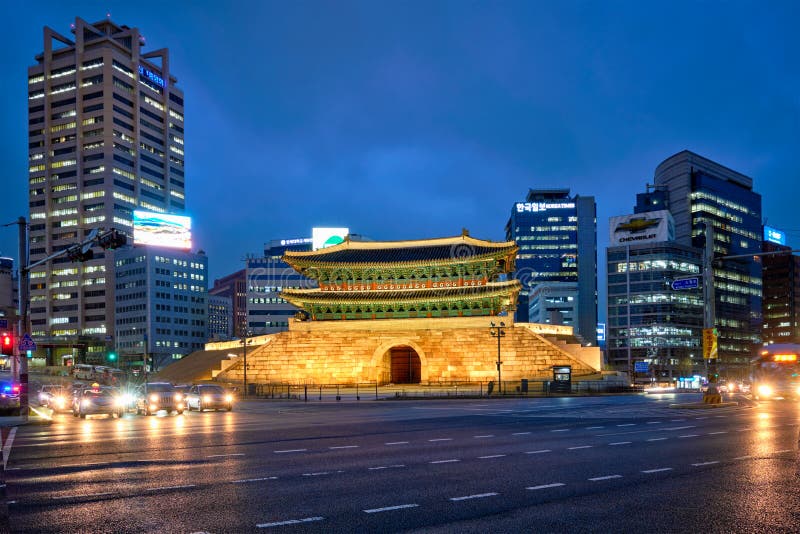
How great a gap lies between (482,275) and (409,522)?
57302 mm

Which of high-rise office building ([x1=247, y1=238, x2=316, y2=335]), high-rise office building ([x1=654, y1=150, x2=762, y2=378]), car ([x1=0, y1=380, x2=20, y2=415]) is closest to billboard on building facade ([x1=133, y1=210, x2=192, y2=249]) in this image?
high-rise office building ([x1=247, y1=238, x2=316, y2=335])

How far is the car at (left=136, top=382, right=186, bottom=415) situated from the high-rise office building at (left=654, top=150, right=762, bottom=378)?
453 ft

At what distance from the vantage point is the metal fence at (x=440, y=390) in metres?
45.8

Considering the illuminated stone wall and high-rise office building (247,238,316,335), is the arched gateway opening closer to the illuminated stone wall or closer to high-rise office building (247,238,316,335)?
the illuminated stone wall

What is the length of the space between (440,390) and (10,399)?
29259 mm

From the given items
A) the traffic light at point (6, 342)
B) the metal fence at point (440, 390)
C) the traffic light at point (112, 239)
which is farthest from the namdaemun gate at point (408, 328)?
the traffic light at point (112, 239)

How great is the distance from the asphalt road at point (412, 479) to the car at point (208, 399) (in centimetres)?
1106

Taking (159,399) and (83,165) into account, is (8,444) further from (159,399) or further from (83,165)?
(83,165)

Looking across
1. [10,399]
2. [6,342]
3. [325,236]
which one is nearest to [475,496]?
[6,342]

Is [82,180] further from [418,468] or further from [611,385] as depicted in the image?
[418,468]

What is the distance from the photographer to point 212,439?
1933cm

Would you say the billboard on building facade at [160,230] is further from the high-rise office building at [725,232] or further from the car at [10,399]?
the high-rise office building at [725,232]

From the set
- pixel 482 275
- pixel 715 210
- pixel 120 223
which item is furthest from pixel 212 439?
pixel 715 210

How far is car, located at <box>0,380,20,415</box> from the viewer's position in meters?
30.5
